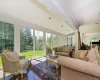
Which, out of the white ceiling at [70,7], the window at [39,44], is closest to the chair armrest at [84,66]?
the white ceiling at [70,7]

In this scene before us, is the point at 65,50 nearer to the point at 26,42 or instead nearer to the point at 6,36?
the point at 26,42

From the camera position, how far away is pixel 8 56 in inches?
122

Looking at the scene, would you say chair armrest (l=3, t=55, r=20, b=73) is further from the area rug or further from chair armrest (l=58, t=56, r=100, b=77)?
chair armrest (l=58, t=56, r=100, b=77)

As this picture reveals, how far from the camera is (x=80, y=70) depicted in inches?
68.1

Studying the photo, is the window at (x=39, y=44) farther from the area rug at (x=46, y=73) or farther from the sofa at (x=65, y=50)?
the area rug at (x=46, y=73)

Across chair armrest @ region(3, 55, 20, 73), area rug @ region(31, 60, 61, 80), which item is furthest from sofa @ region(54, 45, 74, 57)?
chair armrest @ region(3, 55, 20, 73)

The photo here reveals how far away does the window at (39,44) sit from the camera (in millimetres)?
7500

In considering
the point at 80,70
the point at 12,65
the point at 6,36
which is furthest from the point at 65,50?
the point at 80,70

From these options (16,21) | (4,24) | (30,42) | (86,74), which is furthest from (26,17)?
(86,74)

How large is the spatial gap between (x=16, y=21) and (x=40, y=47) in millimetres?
3319

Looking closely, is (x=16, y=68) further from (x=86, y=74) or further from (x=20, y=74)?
(x=86, y=74)

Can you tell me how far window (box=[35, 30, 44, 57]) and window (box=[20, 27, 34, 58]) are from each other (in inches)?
22.7

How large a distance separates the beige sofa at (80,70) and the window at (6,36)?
Result: 12.1 ft

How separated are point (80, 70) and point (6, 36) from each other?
4.33 metres
